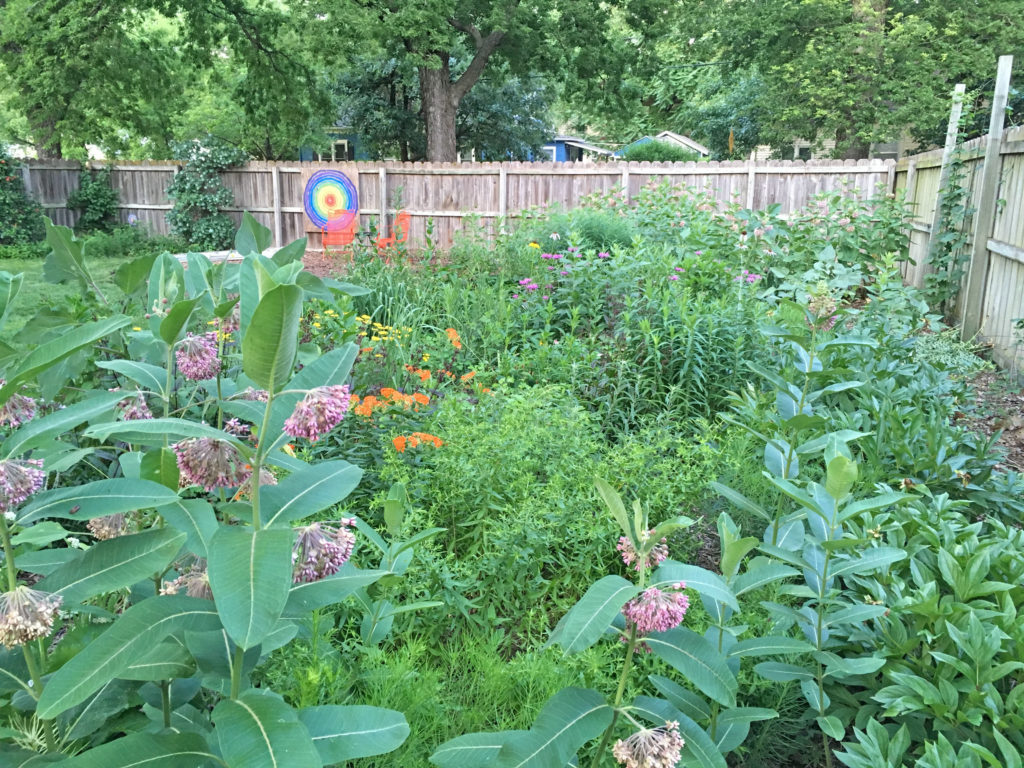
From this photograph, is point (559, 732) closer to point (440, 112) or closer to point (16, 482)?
point (16, 482)

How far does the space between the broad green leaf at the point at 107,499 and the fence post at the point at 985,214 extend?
7.57 metres

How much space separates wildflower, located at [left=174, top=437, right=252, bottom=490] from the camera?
1047 mm

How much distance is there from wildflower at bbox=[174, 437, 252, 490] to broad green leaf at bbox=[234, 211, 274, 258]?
0.51m

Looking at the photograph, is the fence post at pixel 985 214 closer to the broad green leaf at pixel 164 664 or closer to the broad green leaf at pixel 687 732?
the broad green leaf at pixel 687 732

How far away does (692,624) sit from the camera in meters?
2.35

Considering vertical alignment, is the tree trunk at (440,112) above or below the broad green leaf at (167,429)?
above

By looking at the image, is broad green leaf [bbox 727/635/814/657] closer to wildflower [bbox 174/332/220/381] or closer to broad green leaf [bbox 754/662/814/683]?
broad green leaf [bbox 754/662/814/683]

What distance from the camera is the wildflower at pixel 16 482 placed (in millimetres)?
978

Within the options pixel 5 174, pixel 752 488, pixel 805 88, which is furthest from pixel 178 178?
pixel 752 488

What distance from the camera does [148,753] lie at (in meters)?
0.96

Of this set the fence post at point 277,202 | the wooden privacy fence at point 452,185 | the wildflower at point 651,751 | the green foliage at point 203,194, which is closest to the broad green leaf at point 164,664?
the wildflower at point 651,751

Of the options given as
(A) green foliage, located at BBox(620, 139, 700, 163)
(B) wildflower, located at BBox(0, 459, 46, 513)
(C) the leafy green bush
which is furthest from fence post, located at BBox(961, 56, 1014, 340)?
(A) green foliage, located at BBox(620, 139, 700, 163)

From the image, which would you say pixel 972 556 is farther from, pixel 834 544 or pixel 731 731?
pixel 731 731

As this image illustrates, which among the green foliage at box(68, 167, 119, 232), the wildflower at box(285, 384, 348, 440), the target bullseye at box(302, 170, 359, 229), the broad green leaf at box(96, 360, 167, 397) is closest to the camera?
the wildflower at box(285, 384, 348, 440)
